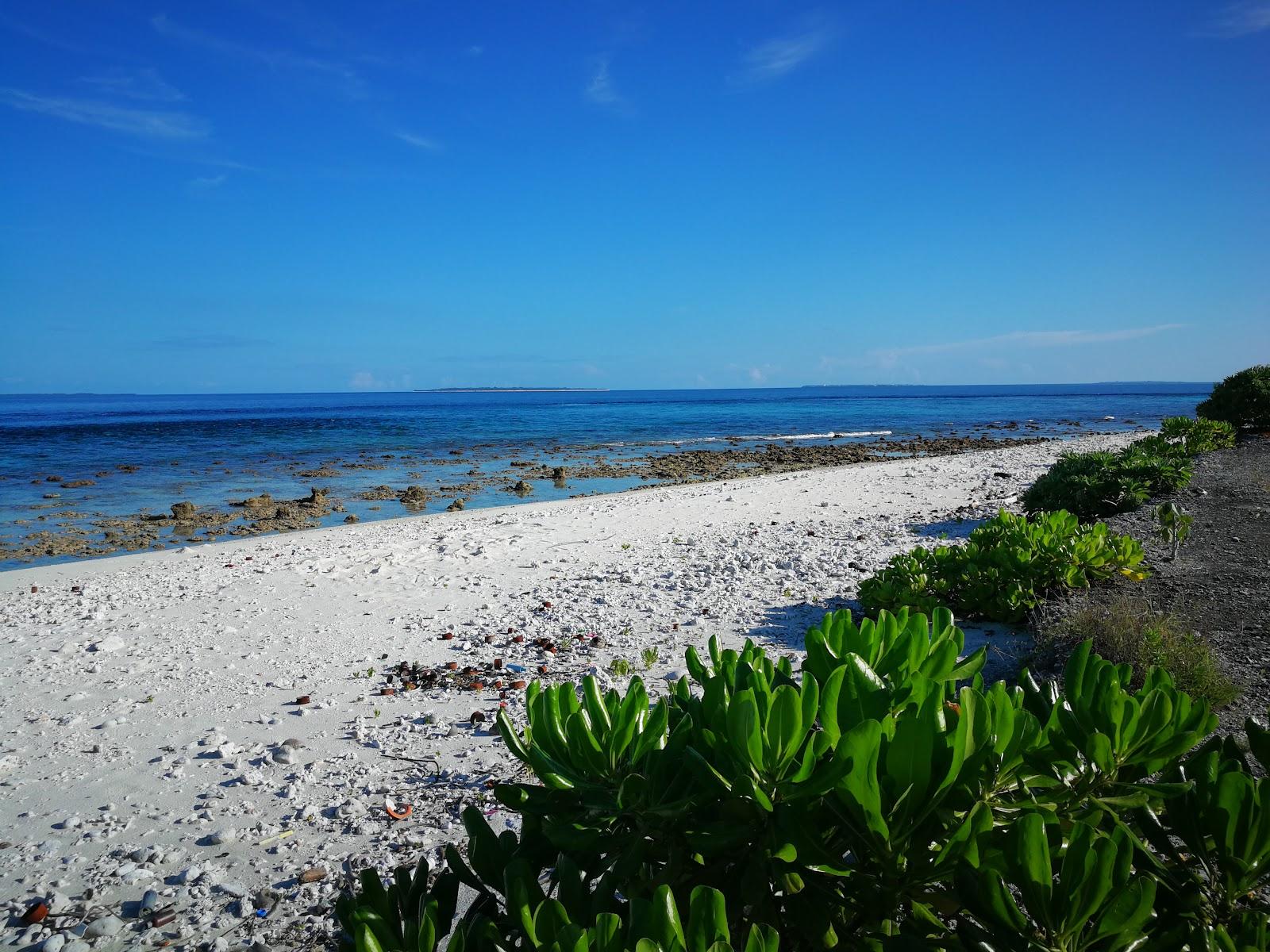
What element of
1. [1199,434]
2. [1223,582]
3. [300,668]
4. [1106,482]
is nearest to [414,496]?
[300,668]

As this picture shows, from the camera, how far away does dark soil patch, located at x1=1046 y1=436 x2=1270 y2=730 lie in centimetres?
405

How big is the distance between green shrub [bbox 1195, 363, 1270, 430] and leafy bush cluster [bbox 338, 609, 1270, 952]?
62.9 ft

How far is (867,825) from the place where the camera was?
1266 mm

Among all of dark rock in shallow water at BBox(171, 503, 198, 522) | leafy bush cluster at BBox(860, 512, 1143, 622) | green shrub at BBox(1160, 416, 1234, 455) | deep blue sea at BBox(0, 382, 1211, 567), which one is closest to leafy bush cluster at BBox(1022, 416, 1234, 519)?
Answer: green shrub at BBox(1160, 416, 1234, 455)

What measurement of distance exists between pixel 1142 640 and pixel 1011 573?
1578 mm

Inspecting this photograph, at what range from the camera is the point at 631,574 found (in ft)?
25.9

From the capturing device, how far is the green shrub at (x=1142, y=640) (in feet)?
12.0

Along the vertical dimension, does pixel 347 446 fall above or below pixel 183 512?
above

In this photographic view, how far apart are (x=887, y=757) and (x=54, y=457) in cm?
3500

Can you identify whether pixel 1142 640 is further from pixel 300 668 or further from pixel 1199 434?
pixel 1199 434

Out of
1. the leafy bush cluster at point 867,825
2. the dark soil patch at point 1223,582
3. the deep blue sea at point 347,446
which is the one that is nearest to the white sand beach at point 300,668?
the dark soil patch at point 1223,582

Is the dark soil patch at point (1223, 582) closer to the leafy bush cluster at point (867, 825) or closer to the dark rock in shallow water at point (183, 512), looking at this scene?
the leafy bush cluster at point (867, 825)

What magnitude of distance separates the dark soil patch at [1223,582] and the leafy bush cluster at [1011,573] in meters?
0.19

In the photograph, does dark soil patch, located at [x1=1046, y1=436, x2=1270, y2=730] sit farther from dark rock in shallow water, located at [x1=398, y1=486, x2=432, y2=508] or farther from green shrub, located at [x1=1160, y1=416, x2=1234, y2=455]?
dark rock in shallow water, located at [x1=398, y1=486, x2=432, y2=508]
